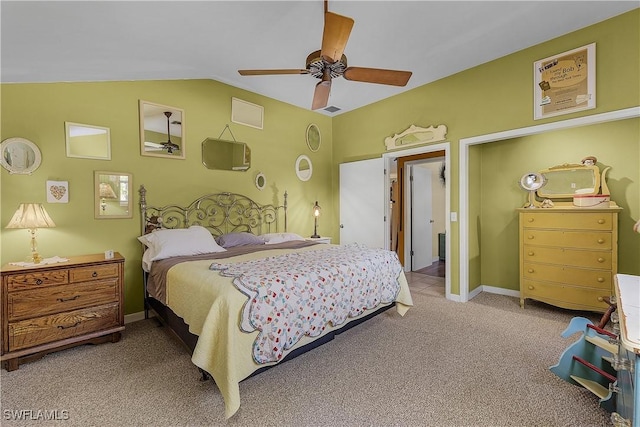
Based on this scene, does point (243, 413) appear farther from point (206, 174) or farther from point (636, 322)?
point (206, 174)

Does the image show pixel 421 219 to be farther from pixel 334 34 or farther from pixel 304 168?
pixel 334 34

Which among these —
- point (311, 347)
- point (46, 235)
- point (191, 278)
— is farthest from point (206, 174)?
point (311, 347)

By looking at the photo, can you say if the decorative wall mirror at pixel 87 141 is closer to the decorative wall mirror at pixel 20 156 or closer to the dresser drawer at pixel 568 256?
the decorative wall mirror at pixel 20 156

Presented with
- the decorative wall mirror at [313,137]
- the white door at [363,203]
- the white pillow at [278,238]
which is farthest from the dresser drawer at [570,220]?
the decorative wall mirror at [313,137]

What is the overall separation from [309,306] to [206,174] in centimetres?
259

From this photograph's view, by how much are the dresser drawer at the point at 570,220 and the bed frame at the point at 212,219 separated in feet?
6.99

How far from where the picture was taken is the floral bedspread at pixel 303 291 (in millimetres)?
1853

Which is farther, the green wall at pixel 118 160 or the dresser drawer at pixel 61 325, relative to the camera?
the green wall at pixel 118 160

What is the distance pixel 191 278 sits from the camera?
7.04ft

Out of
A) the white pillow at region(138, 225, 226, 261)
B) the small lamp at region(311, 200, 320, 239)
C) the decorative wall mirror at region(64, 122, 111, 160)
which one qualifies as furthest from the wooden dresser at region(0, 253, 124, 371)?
the small lamp at region(311, 200, 320, 239)

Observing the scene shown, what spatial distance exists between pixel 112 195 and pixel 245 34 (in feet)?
7.35

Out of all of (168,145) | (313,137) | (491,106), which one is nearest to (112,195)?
(168,145)

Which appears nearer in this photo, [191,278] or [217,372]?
[217,372]

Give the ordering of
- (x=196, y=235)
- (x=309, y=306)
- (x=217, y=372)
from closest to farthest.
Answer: (x=217, y=372) → (x=309, y=306) → (x=196, y=235)
